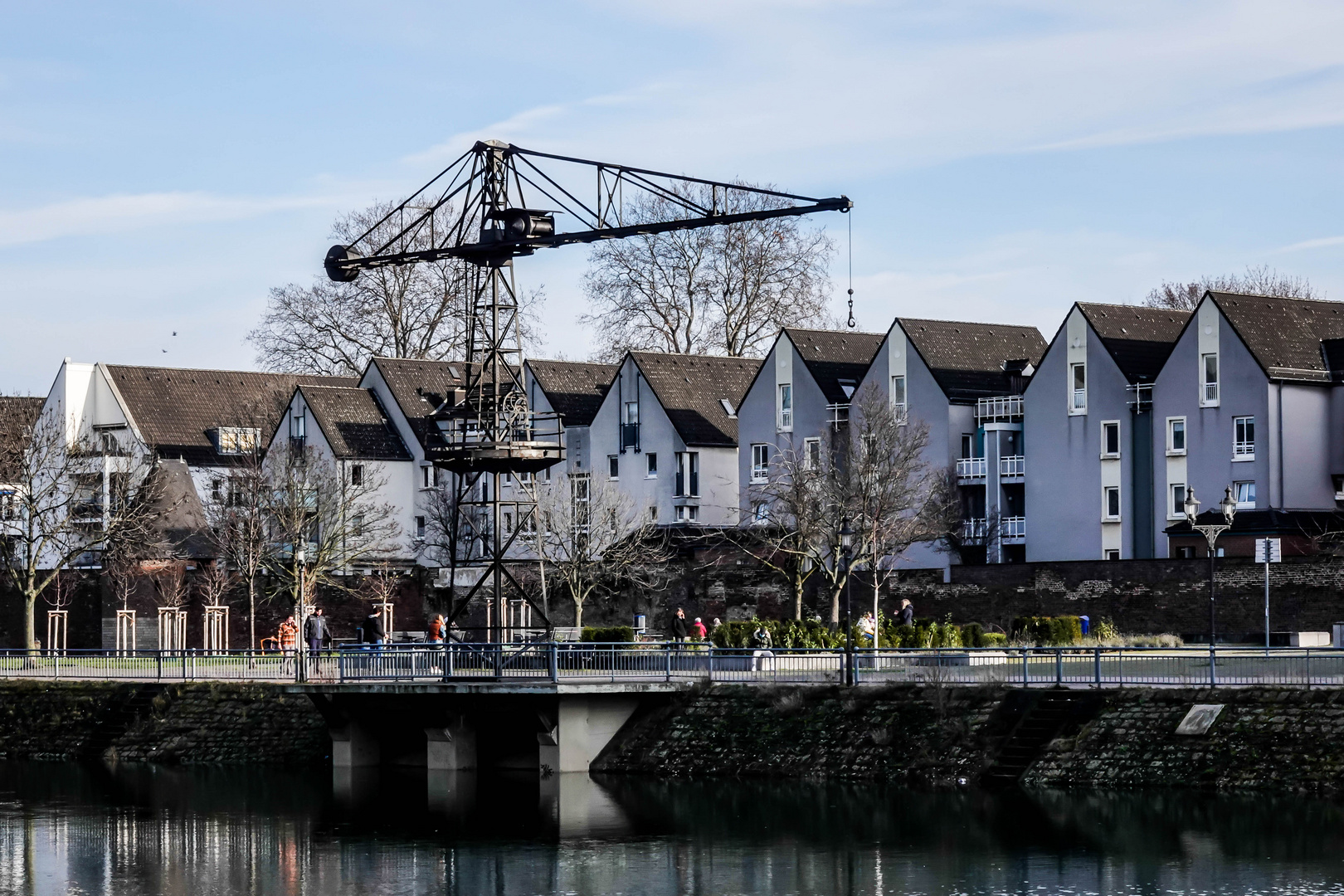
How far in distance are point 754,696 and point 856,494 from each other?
26.2 meters

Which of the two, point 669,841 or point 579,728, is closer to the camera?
point 669,841

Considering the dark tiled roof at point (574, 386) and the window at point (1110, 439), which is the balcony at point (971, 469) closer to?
the window at point (1110, 439)

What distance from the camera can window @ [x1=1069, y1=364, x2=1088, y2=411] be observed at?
236 feet

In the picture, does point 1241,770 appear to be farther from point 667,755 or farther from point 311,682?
point 311,682

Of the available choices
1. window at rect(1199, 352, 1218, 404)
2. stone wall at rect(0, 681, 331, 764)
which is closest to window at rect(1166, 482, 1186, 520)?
window at rect(1199, 352, 1218, 404)

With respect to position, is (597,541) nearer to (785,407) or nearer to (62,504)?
(785,407)

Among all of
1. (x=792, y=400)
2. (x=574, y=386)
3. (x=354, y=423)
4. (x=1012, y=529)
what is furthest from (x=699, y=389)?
(x=1012, y=529)

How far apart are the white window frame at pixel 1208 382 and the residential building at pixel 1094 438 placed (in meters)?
2.27

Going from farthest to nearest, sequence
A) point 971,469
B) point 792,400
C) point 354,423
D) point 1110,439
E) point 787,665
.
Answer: point 354,423
point 792,400
point 971,469
point 1110,439
point 787,665

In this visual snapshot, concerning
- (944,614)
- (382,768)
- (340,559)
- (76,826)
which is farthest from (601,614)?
(76,826)

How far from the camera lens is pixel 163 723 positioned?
50.5m

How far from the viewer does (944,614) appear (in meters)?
67.3

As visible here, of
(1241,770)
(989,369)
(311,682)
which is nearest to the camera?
(1241,770)

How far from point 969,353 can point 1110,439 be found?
28.6 ft
